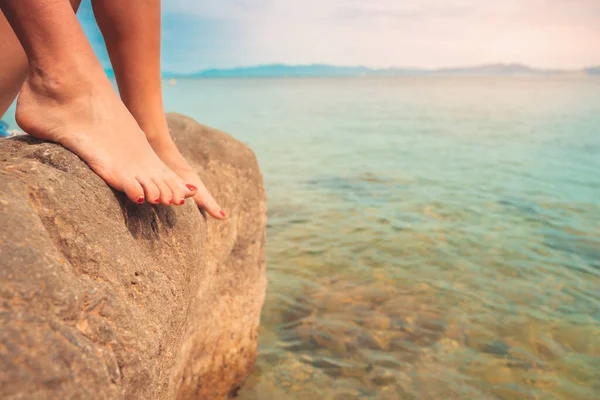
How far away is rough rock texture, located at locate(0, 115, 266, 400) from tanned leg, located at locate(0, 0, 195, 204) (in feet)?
0.20

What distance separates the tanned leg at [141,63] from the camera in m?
1.75

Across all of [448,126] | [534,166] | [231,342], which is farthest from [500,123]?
[231,342]

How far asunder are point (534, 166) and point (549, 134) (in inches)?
255

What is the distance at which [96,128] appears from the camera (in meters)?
1.59

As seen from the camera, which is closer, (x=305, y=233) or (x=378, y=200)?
(x=305, y=233)

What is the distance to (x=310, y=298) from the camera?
4.41 meters

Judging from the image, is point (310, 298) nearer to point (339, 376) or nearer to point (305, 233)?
point (339, 376)

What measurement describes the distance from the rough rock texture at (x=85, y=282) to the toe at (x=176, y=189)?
2.8 inches

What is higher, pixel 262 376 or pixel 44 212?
pixel 44 212

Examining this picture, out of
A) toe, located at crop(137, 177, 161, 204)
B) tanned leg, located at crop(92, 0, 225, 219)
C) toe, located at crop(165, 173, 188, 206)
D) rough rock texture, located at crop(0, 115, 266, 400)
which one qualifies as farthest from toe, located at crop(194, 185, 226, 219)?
toe, located at crop(137, 177, 161, 204)

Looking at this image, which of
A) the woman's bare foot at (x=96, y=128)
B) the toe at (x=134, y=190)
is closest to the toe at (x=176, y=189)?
the woman's bare foot at (x=96, y=128)

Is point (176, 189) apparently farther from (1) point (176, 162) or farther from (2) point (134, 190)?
(1) point (176, 162)

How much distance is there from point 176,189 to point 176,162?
0.52 metres

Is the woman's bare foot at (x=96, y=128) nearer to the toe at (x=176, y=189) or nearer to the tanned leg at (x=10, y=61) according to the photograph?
the toe at (x=176, y=189)
